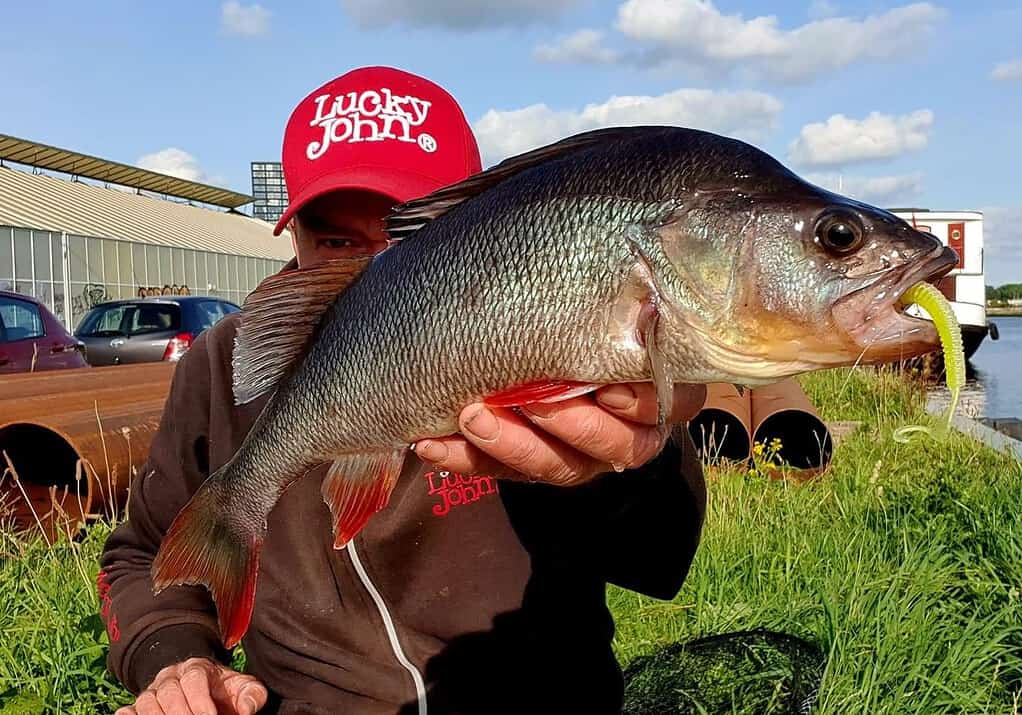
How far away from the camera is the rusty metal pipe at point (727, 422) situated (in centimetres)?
691

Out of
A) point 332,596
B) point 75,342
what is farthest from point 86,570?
point 75,342

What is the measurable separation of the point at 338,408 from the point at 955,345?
1.15 meters

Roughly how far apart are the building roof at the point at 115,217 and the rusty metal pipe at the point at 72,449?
18144mm

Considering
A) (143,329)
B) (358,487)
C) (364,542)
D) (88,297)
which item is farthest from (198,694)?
(88,297)

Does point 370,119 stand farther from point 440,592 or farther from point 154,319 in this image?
point 154,319

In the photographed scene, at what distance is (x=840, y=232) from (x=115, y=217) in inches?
1338

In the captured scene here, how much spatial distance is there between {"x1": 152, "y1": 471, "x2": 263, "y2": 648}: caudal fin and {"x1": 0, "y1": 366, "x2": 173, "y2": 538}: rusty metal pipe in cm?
229

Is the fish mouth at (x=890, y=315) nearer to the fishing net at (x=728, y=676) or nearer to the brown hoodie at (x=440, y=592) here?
the brown hoodie at (x=440, y=592)

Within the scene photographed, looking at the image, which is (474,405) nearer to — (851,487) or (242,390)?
(242,390)

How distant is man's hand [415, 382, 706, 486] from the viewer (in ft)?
5.57

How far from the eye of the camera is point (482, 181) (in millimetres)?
1810

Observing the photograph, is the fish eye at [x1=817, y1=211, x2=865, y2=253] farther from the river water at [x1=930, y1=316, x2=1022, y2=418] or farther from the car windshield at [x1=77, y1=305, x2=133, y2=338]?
the car windshield at [x1=77, y1=305, x2=133, y2=338]

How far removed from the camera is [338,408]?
1871 mm

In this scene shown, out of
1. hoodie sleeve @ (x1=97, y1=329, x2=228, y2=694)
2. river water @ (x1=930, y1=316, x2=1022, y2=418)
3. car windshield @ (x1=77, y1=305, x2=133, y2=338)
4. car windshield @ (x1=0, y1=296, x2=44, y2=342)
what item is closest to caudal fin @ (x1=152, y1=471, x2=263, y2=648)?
hoodie sleeve @ (x1=97, y1=329, x2=228, y2=694)
